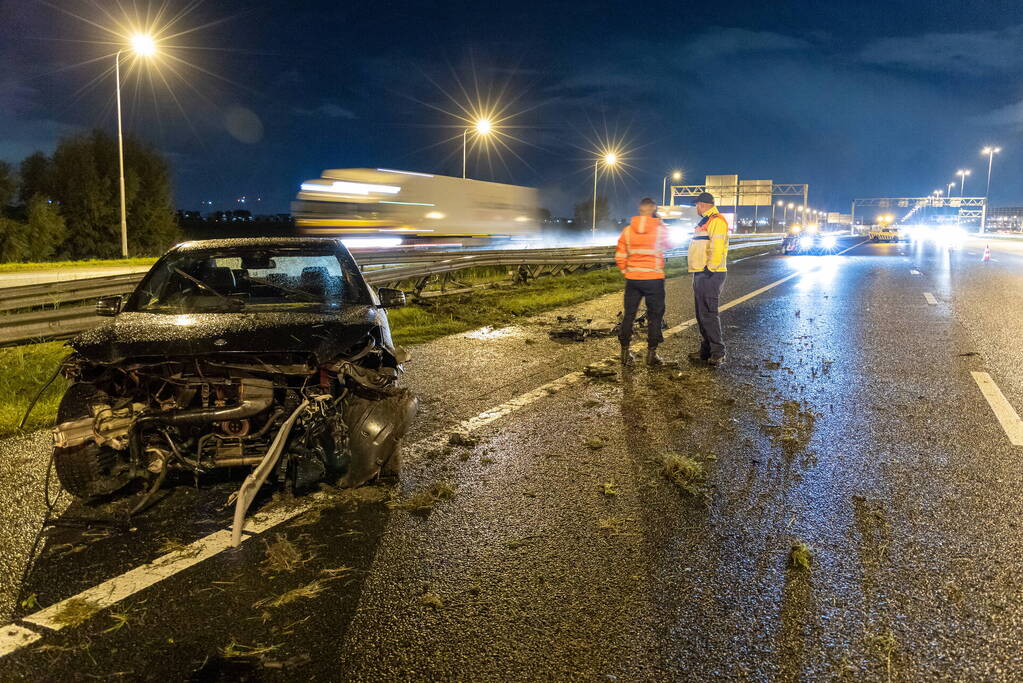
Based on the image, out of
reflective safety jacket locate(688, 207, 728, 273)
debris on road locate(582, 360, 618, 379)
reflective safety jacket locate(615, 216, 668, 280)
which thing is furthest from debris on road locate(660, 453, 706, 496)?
reflective safety jacket locate(688, 207, 728, 273)

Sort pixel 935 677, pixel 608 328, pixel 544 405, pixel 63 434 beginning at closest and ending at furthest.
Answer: pixel 935 677, pixel 63 434, pixel 544 405, pixel 608 328

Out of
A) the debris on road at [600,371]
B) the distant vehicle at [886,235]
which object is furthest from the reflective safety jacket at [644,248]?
the distant vehicle at [886,235]

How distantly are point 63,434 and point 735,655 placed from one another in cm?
348

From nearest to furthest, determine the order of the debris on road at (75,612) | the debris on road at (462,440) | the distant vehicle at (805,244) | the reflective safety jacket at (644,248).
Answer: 1. the debris on road at (75,612)
2. the debris on road at (462,440)
3. the reflective safety jacket at (644,248)
4. the distant vehicle at (805,244)

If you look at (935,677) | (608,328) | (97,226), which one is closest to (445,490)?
(935,677)

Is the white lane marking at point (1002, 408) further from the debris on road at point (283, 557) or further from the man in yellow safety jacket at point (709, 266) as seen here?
the debris on road at point (283, 557)

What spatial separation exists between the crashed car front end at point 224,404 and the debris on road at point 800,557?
223cm

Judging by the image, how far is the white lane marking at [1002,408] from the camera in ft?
19.1

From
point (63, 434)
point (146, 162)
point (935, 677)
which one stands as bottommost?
point (935, 677)

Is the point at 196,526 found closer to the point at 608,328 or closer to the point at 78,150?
the point at 608,328

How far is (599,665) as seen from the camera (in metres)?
2.82

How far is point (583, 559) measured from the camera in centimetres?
371

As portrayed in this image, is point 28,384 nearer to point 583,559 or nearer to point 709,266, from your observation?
point 583,559

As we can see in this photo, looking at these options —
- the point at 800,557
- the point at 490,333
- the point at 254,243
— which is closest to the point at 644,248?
the point at 490,333
